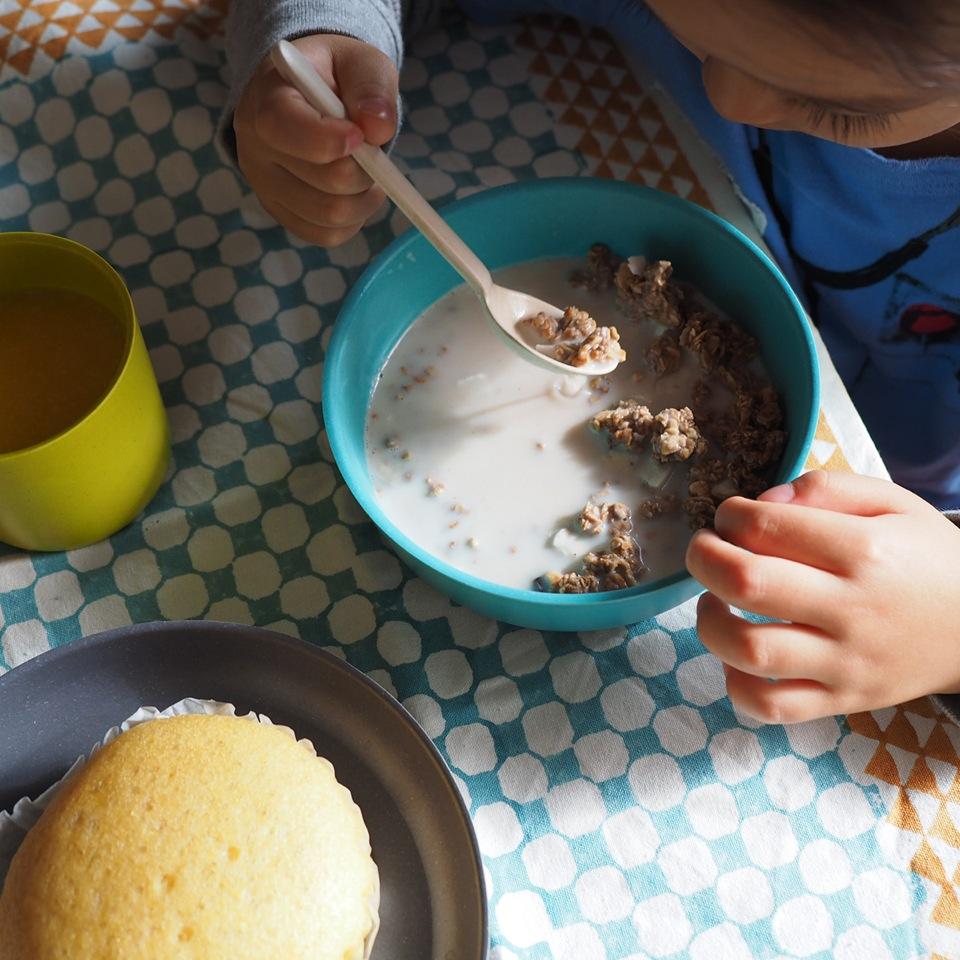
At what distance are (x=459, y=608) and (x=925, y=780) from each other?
1.01ft

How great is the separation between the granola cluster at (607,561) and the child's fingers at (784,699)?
0.32 ft

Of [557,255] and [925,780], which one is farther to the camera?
[557,255]

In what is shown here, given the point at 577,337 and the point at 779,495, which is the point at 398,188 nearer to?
the point at 577,337

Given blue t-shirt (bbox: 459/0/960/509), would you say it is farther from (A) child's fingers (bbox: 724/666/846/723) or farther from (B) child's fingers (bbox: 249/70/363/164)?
(A) child's fingers (bbox: 724/666/846/723)

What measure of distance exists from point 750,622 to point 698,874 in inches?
6.2

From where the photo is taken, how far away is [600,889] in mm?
603

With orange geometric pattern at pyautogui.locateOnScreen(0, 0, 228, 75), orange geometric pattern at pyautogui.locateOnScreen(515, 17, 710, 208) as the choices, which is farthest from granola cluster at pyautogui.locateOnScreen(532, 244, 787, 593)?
orange geometric pattern at pyautogui.locateOnScreen(0, 0, 228, 75)

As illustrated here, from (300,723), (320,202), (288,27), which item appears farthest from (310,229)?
(300,723)

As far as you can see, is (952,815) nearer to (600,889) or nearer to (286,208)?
(600,889)

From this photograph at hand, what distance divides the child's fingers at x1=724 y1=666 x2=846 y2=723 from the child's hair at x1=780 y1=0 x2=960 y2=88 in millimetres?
327

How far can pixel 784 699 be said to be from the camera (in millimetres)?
579

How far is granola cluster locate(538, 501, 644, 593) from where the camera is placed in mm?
641

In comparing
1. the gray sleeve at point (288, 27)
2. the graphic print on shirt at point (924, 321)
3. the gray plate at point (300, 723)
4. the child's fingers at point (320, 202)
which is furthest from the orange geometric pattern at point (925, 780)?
the gray sleeve at point (288, 27)

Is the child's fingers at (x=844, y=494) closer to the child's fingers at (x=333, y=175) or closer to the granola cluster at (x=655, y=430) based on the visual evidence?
the granola cluster at (x=655, y=430)
